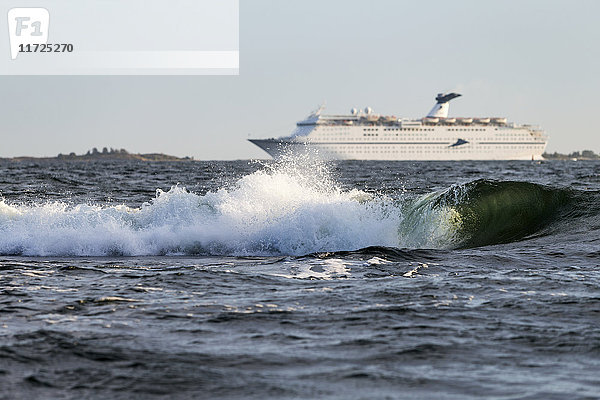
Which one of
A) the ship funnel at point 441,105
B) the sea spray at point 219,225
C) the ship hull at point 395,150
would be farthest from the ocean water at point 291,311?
the ship funnel at point 441,105

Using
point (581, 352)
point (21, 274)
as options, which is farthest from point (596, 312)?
point (21, 274)

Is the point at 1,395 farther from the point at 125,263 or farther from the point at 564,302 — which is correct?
the point at 125,263

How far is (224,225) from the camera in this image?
506 inches

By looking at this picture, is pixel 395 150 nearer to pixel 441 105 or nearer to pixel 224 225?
pixel 441 105

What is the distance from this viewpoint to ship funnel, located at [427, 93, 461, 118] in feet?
462

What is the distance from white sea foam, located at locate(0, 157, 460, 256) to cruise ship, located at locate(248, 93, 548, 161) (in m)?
103

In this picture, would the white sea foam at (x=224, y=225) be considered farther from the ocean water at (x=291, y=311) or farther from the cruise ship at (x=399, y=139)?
the cruise ship at (x=399, y=139)

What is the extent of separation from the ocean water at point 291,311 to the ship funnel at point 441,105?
131m

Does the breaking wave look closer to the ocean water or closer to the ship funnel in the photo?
the ocean water

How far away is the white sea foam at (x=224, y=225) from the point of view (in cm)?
1195

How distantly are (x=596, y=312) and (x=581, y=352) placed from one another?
1.23 m

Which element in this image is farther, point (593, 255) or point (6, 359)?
point (593, 255)

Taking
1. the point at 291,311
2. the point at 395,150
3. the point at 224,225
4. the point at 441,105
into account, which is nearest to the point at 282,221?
the point at 224,225

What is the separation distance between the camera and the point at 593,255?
9.35m
